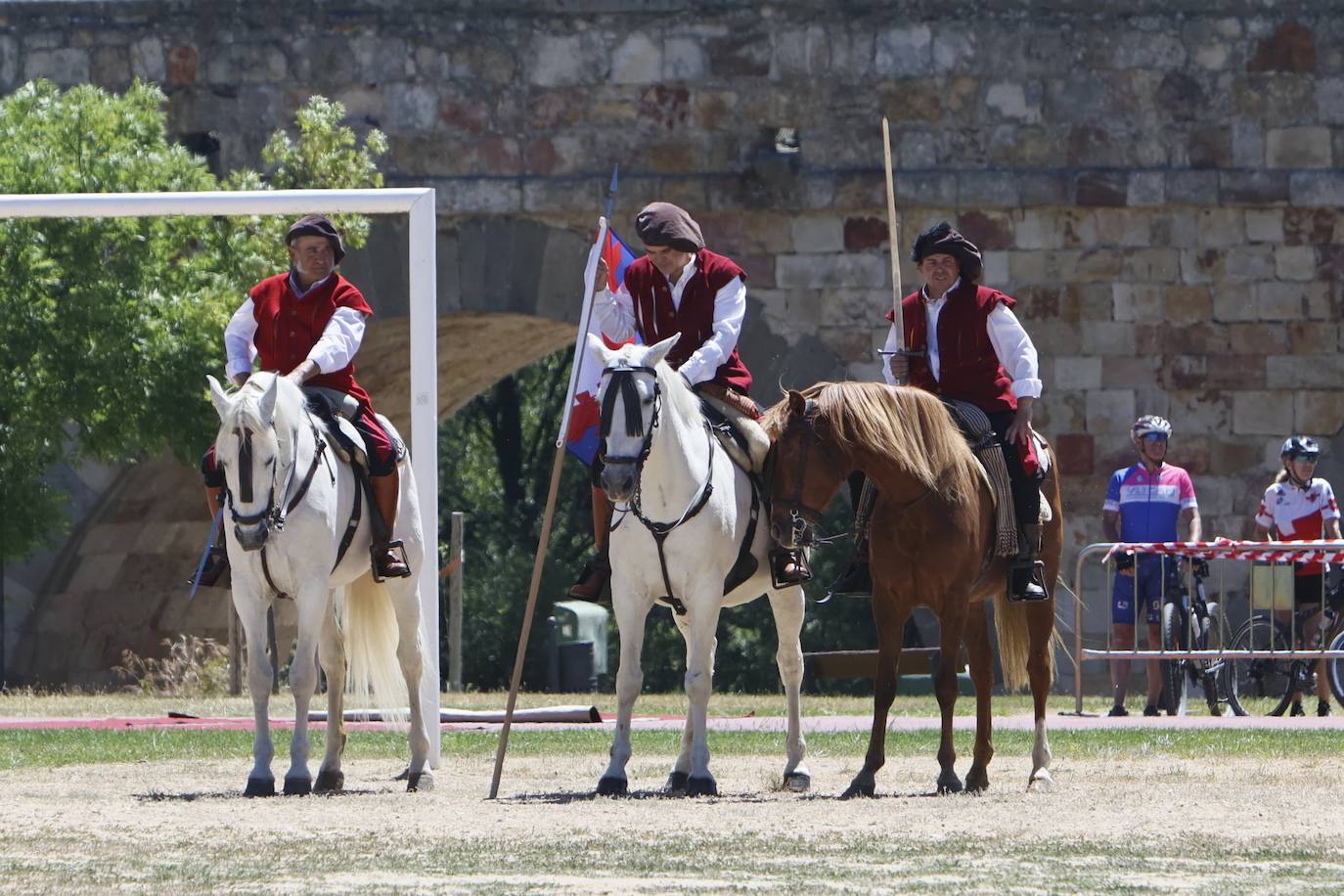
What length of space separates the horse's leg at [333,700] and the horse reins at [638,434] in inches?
63.5

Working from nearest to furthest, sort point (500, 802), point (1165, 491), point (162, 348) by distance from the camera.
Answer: point (500, 802) → point (1165, 491) → point (162, 348)

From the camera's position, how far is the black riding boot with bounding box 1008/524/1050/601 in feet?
34.7

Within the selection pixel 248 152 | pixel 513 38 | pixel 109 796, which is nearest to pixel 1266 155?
pixel 513 38

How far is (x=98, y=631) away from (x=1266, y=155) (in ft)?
36.0

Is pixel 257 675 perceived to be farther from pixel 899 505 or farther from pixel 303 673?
pixel 899 505

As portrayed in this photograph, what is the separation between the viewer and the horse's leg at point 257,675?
10211 millimetres

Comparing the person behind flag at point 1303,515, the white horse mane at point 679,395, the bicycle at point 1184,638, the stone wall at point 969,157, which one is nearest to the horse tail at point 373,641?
the white horse mane at point 679,395

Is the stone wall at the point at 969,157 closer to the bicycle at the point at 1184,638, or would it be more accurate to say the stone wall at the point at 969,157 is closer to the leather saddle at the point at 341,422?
the bicycle at the point at 1184,638

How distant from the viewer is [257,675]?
10469 millimetres

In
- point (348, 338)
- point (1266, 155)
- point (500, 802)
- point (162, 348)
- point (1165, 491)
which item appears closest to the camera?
point (500, 802)

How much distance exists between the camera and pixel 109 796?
10.2 metres

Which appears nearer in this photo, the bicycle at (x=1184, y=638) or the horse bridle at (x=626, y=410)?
the horse bridle at (x=626, y=410)

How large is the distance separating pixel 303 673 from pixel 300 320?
1.55 meters

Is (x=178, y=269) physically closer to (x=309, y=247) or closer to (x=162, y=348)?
(x=162, y=348)
